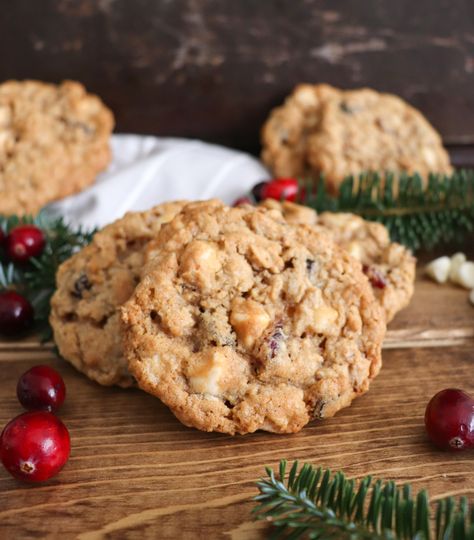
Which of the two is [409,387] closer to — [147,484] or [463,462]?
[463,462]

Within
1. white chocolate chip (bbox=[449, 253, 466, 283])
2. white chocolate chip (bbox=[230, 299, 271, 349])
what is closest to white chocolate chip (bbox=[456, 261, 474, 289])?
white chocolate chip (bbox=[449, 253, 466, 283])

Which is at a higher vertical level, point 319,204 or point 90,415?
point 319,204

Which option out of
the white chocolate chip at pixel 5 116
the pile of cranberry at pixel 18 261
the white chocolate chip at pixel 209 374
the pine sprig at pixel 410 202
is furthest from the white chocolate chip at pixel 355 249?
the white chocolate chip at pixel 5 116

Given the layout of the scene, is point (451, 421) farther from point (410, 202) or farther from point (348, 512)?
point (410, 202)

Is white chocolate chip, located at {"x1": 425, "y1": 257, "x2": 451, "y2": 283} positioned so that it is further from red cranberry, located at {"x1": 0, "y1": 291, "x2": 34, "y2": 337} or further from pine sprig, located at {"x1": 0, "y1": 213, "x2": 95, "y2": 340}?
red cranberry, located at {"x1": 0, "y1": 291, "x2": 34, "y2": 337}

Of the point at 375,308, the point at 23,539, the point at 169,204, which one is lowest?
the point at 23,539

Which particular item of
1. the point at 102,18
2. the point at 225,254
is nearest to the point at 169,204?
the point at 225,254

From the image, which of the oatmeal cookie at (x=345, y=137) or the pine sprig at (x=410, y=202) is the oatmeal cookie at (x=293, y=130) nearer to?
the oatmeal cookie at (x=345, y=137)
